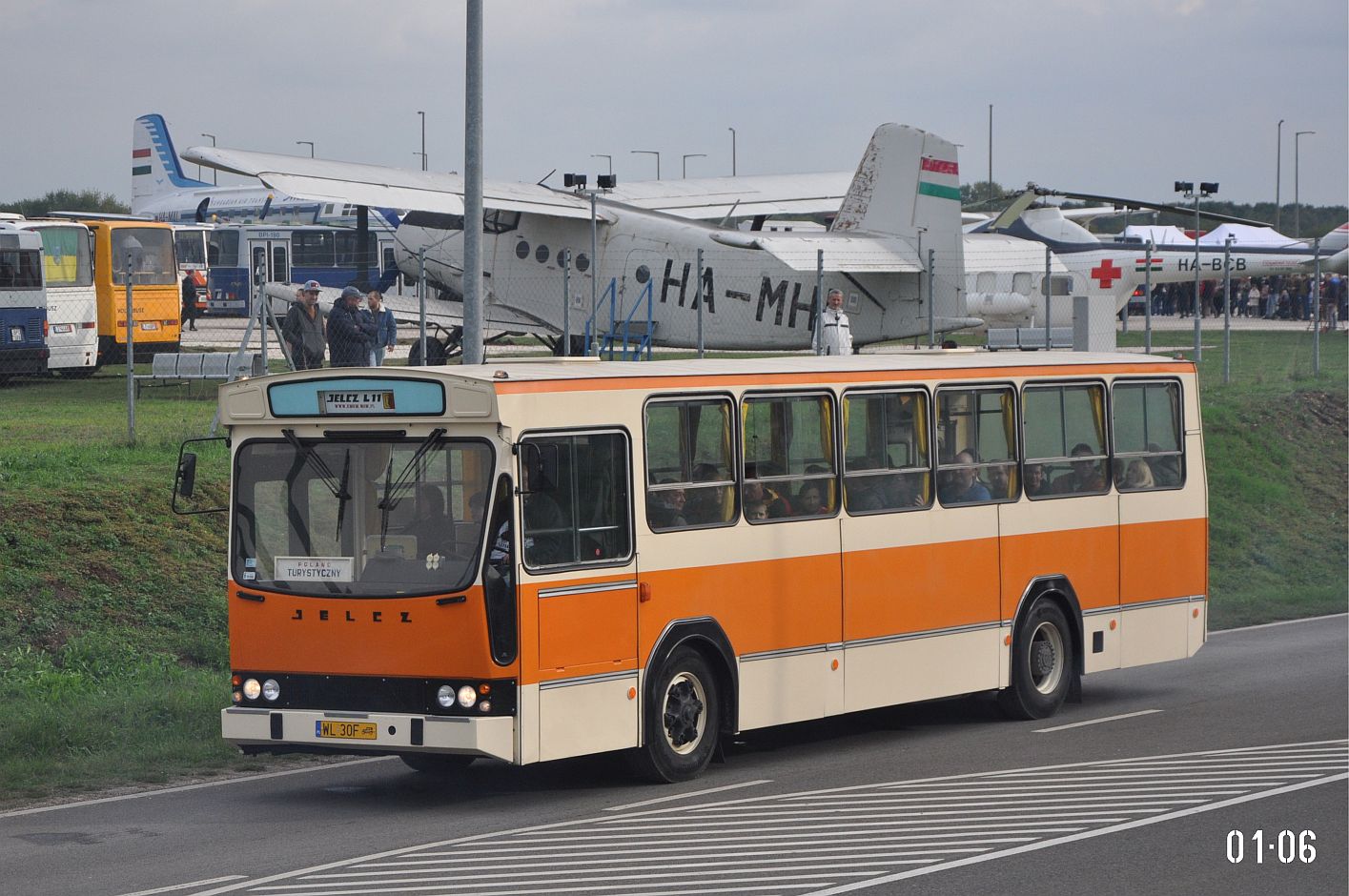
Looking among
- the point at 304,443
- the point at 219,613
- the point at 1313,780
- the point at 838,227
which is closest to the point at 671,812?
the point at 304,443

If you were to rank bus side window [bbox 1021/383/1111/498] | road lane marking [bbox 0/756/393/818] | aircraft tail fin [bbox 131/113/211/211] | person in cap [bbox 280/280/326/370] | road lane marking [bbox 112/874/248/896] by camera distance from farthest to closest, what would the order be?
Result: aircraft tail fin [bbox 131/113/211/211] → person in cap [bbox 280/280/326/370] → bus side window [bbox 1021/383/1111/498] → road lane marking [bbox 0/756/393/818] → road lane marking [bbox 112/874/248/896]

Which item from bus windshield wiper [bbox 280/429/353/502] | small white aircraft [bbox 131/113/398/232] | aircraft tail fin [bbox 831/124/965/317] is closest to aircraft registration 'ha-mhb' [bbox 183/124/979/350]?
aircraft tail fin [bbox 831/124/965/317]

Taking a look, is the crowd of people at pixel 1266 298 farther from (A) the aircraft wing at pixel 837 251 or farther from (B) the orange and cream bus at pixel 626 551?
(B) the orange and cream bus at pixel 626 551

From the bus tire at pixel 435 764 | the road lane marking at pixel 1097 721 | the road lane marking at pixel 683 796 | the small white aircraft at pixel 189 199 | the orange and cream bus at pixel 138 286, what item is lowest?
the road lane marking at pixel 1097 721

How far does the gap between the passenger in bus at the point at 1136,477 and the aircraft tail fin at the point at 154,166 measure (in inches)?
2476

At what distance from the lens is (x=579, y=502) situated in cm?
1139

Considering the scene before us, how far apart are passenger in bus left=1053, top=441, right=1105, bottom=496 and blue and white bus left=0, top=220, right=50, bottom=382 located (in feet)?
72.9

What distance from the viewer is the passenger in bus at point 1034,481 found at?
1488 cm

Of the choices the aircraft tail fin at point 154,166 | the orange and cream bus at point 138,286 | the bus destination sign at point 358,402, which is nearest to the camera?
the bus destination sign at point 358,402

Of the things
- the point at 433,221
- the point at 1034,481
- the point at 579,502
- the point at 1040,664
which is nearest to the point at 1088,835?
the point at 579,502

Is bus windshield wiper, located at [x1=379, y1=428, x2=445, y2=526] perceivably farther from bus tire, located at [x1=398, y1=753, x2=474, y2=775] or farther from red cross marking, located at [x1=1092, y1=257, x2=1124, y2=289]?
red cross marking, located at [x1=1092, y1=257, x2=1124, y2=289]

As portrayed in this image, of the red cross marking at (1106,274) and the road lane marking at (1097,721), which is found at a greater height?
the red cross marking at (1106,274)
